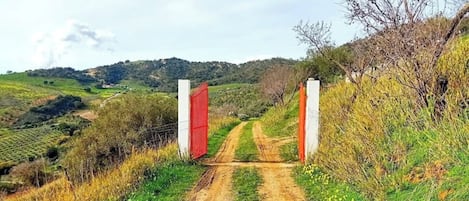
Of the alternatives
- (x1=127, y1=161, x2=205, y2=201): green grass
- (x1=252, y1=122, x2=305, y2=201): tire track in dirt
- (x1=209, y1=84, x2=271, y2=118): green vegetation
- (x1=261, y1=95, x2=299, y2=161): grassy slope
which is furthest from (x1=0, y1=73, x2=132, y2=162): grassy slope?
(x1=252, y1=122, x2=305, y2=201): tire track in dirt

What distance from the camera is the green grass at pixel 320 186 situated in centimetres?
740

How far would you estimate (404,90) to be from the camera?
26.1 ft

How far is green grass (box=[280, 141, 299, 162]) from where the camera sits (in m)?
13.2

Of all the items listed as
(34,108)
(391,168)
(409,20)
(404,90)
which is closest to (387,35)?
(409,20)

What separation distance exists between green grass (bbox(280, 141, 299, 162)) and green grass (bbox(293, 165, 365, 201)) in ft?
6.53

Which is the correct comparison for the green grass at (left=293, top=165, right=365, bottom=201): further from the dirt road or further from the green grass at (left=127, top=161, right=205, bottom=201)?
the green grass at (left=127, top=161, right=205, bottom=201)

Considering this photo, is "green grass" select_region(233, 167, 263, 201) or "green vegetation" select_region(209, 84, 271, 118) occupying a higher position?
"green grass" select_region(233, 167, 263, 201)

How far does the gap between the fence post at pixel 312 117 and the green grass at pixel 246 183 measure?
1540mm

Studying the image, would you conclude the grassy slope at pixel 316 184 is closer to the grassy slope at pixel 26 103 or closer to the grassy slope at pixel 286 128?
the grassy slope at pixel 286 128

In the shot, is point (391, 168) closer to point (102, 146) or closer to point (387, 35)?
point (387, 35)

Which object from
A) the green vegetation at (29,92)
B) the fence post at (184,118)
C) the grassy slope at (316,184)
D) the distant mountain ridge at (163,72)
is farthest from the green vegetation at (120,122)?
the distant mountain ridge at (163,72)

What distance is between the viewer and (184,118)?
→ 11.9m

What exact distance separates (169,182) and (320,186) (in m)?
2.99

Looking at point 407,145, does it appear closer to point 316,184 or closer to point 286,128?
point 316,184
